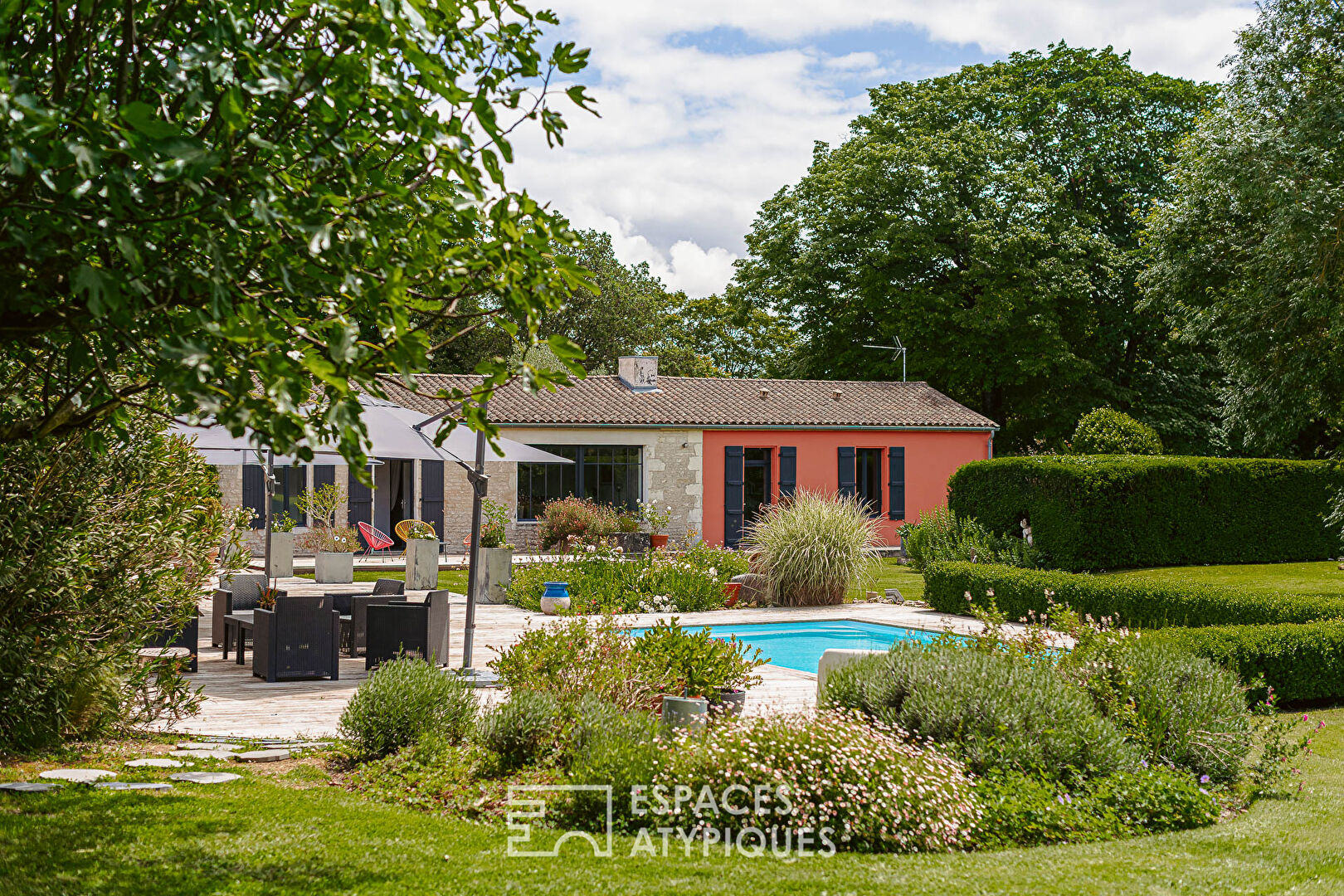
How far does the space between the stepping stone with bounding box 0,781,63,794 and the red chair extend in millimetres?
16881

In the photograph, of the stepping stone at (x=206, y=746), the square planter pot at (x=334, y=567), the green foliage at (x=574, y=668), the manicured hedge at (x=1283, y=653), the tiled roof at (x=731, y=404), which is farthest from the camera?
the tiled roof at (x=731, y=404)

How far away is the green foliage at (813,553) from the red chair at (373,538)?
9432 millimetres

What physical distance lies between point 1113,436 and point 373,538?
14.9 metres

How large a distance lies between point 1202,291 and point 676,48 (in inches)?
431

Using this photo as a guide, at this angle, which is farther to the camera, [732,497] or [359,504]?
[732,497]

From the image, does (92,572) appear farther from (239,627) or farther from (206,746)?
(239,627)

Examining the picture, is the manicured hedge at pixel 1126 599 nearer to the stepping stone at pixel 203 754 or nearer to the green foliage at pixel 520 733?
the green foliage at pixel 520 733

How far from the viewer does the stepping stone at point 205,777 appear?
5.51 meters

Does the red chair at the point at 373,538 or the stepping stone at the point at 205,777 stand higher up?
the red chair at the point at 373,538

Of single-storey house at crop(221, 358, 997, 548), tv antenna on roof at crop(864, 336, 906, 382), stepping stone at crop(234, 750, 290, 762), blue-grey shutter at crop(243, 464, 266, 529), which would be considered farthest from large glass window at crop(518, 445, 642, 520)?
stepping stone at crop(234, 750, 290, 762)

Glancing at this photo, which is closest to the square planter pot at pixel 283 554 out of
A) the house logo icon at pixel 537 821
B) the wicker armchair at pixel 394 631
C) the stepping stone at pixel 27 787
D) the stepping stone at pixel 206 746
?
the wicker armchair at pixel 394 631

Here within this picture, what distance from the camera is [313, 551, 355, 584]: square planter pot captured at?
17.1 metres

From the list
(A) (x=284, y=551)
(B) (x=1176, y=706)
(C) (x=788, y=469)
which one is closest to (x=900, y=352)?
(C) (x=788, y=469)

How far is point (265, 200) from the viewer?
2916mm
